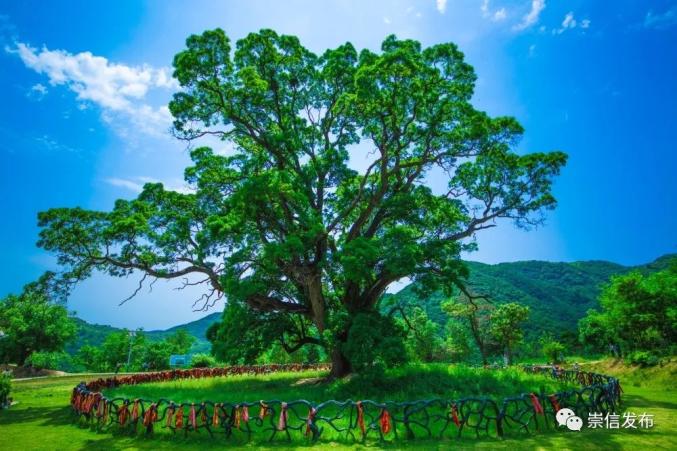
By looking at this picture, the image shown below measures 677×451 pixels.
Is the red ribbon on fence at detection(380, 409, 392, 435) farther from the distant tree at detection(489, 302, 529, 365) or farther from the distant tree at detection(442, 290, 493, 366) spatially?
the distant tree at detection(489, 302, 529, 365)

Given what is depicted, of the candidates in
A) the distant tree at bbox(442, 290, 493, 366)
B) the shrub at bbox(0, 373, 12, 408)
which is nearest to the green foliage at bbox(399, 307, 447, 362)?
the distant tree at bbox(442, 290, 493, 366)

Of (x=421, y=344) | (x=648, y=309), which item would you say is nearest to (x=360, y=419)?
(x=648, y=309)

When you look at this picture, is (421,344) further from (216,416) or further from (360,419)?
(216,416)

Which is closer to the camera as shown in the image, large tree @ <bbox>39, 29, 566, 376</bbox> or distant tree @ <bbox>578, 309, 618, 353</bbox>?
large tree @ <bbox>39, 29, 566, 376</bbox>

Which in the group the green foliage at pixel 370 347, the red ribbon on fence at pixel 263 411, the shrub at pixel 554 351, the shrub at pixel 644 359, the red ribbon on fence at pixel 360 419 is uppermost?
the green foliage at pixel 370 347

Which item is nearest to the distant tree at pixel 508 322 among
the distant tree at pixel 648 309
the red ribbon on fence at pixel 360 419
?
the distant tree at pixel 648 309

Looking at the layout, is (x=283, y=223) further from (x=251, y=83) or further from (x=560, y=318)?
(x=560, y=318)

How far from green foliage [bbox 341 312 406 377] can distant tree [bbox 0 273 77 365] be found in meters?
33.1

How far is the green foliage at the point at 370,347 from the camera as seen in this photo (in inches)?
526

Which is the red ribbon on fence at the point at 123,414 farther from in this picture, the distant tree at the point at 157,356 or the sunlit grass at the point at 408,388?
the distant tree at the point at 157,356

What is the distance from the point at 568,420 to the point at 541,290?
83.4 meters

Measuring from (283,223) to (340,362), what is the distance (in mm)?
6915

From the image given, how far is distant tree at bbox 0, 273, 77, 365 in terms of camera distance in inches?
1389

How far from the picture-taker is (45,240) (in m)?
15.5
